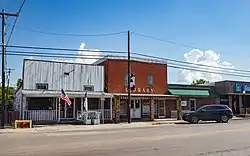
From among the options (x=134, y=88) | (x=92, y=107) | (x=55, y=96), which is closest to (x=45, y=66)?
(x=55, y=96)

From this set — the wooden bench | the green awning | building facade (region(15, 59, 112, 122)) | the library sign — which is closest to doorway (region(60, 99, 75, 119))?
building facade (region(15, 59, 112, 122))

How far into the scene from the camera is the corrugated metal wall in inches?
1227

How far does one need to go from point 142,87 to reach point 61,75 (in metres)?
9.17

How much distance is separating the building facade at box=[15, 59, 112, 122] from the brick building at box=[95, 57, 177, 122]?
128cm

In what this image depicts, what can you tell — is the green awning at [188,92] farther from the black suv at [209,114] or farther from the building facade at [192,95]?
the black suv at [209,114]

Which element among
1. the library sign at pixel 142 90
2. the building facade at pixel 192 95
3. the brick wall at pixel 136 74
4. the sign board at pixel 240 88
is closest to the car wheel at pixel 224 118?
the building facade at pixel 192 95

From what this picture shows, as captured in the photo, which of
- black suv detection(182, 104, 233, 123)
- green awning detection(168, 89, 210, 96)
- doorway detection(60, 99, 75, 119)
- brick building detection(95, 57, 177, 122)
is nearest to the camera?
black suv detection(182, 104, 233, 123)

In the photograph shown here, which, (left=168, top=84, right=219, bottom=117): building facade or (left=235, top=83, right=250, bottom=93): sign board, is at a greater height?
(left=235, top=83, right=250, bottom=93): sign board

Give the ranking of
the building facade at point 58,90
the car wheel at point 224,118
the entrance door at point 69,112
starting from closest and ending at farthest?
the building facade at point 58,90
the car wheel at point 224,118
the entrance door at point 69,112

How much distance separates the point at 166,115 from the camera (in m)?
38.1

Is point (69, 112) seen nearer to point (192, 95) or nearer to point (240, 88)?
point (192, 95)

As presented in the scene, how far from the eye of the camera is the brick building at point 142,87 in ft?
114

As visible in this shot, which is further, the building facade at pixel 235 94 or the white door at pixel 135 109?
the building facade at pixel 235 94

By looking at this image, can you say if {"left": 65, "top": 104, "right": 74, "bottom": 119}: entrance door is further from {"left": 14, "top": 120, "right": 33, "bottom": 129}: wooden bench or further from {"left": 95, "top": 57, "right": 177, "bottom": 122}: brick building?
{"left": 14, "top": 120, "right": 33, "bottom": 129}: wooden bench
